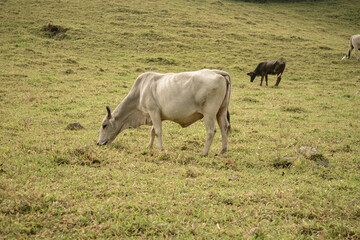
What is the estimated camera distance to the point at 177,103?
6605mm

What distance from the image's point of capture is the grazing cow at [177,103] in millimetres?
6395

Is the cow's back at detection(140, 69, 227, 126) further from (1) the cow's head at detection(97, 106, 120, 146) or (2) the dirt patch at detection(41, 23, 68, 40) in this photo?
(2) the dirt patch at detection(41, 23, 68, 40)

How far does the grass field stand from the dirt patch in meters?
0.34

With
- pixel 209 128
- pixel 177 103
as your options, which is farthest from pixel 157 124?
pixel 209 128

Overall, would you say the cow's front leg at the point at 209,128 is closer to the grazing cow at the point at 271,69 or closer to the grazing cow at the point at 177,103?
the grazing cow at the point at 177,103

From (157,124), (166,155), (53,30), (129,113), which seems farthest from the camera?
(53,30)

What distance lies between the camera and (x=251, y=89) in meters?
16.1

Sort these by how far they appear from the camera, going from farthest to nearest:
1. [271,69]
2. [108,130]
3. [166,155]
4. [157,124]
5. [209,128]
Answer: [271,69] < [108,130] < [157,124] < [209,128] < [166,155]

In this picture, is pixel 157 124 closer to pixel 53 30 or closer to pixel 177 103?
pixel 177 103

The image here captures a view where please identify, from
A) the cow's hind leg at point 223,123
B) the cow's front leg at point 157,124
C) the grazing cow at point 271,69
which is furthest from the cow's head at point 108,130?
the grazing cow at point 271,69

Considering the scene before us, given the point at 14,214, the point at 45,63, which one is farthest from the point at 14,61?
the point at 14,214

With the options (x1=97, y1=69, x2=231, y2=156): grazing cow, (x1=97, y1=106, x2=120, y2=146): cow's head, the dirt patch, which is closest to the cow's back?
(x1=97, y1=69, x2=231, y2=156): grazing cow

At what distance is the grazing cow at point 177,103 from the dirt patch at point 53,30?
18.1m

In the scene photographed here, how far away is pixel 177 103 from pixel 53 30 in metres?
20.6
